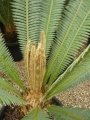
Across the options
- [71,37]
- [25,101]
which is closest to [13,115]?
[25,101]

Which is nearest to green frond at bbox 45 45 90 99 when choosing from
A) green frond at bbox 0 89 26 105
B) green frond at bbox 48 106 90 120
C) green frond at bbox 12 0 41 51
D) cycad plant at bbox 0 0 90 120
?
cycad plant at bbox 0 0 90 120

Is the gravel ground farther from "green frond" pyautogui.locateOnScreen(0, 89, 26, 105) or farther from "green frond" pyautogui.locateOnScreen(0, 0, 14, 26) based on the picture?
"green frond" pyautogui.locateOnScreen(0, 89, 26, 105)

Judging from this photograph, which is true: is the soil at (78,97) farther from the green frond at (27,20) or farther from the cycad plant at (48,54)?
the green frond at (27,20)

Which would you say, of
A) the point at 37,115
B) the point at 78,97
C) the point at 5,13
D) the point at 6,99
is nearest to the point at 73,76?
the point at 37,115

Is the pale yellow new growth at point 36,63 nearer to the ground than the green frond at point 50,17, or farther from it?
nearer to the ground

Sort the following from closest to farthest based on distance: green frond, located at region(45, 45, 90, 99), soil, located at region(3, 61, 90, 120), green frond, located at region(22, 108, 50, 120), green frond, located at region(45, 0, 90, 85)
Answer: green frond, located at region(22, 108, 50, 120)
green frond, located at region(45, 45, 90, 99)
green frond, located at region(45, 0, 90, 85)
soil, located at region(3, 61, 90, 120)

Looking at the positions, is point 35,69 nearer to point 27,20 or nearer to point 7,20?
point 27,20

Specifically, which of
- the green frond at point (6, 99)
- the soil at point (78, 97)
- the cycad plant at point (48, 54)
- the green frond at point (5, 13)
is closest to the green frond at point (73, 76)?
the cycad plant at point (48, 54)
